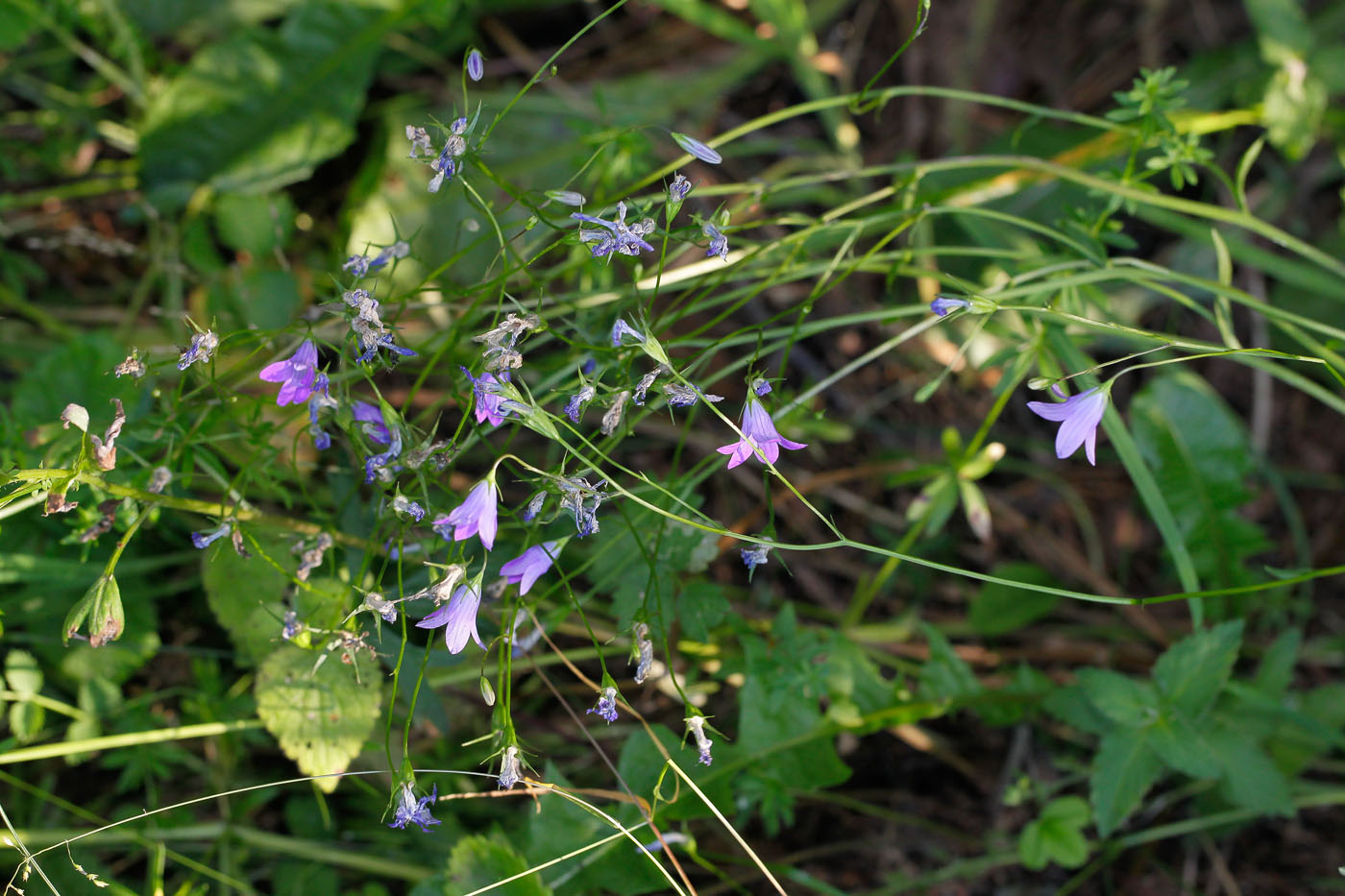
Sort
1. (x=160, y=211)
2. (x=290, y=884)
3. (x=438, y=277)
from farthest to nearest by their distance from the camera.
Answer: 1. (x=160, y=211)
2. (x=290, y=884)
3. (x=438, y=277)

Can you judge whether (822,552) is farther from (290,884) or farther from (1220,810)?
(290,884)

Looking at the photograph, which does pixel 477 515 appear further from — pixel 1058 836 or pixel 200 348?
pixel 1058 836

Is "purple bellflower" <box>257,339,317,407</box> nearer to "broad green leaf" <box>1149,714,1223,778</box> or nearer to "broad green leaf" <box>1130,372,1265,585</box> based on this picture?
"broad green leaf" <box>1149,714,1223,778</box>

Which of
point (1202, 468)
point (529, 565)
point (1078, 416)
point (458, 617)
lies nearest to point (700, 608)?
point (529, 565)

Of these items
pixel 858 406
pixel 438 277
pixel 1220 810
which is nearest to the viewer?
pixel 438 277

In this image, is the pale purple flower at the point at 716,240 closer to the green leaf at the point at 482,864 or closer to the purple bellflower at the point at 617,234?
the purple bellflower at the point at 617,234

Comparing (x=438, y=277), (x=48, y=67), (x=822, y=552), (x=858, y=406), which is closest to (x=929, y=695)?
(x=822, y=552)

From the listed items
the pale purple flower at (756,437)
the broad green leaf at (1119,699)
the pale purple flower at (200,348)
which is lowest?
the broad green leaf at (1119,699)

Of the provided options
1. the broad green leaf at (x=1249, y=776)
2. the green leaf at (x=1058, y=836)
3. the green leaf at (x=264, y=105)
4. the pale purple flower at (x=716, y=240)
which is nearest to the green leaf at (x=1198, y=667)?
the broad green leaf at (x=1249, y=776)
